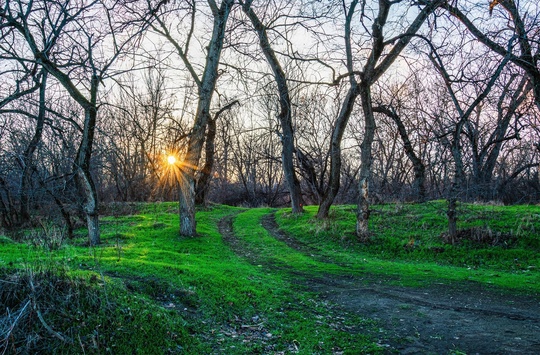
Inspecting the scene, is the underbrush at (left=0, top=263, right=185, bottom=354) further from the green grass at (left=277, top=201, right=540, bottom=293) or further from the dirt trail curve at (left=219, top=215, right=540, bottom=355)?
the green grass at (left=277, top=201, right=540, bottom=293)

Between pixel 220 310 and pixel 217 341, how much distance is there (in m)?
0.97

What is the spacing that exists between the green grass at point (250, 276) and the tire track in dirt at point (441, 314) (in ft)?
1.23

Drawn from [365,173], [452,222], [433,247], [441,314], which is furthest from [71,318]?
[365,173]

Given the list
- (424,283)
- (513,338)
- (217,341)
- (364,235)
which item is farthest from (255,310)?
(364,235)

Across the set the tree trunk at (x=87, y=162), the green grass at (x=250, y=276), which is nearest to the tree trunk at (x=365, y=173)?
the green grass at (x=250, y=276)

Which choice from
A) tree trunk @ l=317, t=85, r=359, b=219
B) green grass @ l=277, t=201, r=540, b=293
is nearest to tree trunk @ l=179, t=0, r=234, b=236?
green grass @ l=277, t=201, r=540, b=293

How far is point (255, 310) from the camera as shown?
6023 millimetres

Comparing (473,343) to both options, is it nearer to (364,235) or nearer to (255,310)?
(255,310)

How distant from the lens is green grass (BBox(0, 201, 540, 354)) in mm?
4332

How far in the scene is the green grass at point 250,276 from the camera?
4332mm

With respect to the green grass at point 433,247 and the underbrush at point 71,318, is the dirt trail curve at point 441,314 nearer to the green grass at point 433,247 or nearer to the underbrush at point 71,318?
the green grass at point 433,247

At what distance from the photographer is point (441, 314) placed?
623cm

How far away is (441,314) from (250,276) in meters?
3.56

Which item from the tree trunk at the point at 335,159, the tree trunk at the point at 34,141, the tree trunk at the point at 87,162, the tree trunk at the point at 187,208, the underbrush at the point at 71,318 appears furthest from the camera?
the tree trunk at the point at 335,159
